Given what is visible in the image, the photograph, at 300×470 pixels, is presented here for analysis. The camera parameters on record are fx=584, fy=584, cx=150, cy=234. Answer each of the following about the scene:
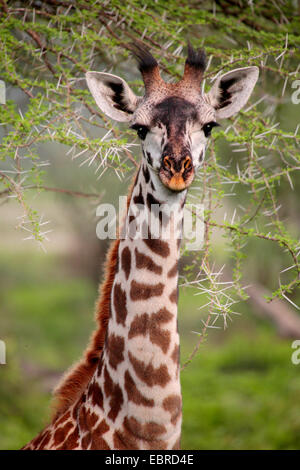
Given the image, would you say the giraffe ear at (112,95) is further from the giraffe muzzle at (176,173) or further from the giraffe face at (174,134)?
the giraffe muzzle at (176,173)

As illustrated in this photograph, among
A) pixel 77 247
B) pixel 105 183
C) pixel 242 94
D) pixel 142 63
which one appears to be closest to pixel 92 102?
pixel 142 63

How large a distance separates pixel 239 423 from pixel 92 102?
6.91m

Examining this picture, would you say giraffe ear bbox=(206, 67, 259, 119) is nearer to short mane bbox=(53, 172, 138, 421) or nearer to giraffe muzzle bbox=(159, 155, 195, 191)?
giraffe muzzle bbox=(159, 155, 195, 191)

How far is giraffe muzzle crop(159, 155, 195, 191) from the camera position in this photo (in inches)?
126

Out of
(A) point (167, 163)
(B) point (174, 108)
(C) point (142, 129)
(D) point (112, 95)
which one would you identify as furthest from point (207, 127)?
(D) point (112, 95)

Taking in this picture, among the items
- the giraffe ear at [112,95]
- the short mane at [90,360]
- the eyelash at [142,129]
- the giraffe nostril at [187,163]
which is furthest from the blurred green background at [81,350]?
the giraffe nostril at [187,163]

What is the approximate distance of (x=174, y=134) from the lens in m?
3.32

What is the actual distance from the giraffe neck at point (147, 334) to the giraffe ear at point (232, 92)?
0.72 metres

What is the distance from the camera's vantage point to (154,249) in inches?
139

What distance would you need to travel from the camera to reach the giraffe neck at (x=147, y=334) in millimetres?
3455

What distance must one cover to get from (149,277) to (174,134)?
0.86 m

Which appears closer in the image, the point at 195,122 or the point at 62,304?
the point at 195,122

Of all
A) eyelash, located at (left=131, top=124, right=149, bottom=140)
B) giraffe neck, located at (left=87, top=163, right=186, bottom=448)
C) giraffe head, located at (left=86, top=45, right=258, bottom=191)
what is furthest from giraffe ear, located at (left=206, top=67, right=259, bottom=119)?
giraffe neck, located at (left=87, top=163, right=186, bottom=448)
